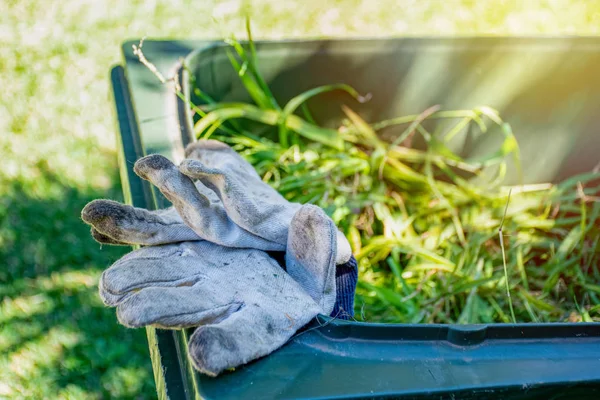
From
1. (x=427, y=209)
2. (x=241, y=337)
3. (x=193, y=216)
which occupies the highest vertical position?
(x=193, y=216)

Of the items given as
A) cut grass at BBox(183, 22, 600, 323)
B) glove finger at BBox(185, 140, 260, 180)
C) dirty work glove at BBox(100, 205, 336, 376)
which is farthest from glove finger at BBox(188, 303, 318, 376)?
cut grass at BBox(183, 22, 600, 323)

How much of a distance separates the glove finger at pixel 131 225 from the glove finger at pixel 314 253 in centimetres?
18

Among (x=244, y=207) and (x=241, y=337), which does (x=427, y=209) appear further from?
(x=241, y=337)

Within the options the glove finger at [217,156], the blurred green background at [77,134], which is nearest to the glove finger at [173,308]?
the glove finger at [217,156]

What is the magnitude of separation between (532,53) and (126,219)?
1323 mm

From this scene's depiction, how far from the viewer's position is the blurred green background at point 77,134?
5.43 ft

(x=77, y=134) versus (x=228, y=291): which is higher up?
(x=77, y=134)

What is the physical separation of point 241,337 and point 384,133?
4.01ft

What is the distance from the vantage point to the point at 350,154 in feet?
6.15

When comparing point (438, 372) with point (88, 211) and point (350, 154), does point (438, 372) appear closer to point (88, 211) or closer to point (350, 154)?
point (88, 211)

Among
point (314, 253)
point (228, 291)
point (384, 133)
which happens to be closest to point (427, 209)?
point (384, 133)

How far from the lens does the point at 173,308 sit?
2.75ft

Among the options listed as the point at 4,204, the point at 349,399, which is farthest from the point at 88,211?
the point at 4,204

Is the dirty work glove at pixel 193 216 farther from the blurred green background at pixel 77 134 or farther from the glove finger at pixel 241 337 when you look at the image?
the blurred green background at pixel 77 134
